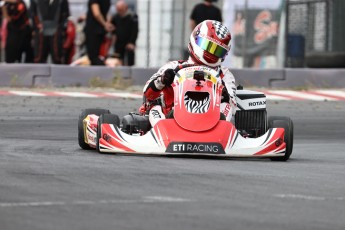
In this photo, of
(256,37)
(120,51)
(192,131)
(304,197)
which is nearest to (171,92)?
(192,131)

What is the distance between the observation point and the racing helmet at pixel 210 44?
431 inches

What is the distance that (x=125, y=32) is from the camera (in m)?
23.1

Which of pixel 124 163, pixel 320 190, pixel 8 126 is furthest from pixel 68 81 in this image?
pixel 320 190

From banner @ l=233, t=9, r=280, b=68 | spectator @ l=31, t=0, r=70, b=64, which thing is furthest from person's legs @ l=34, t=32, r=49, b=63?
banner @ l=233, t=9, r=280, b=68

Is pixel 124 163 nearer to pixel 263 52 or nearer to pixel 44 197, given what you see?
pixel 44 197

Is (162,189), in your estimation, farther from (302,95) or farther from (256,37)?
(256,37)

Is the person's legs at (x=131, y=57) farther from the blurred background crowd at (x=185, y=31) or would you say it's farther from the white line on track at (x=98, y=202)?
the white line on track at (x=98, y=202)

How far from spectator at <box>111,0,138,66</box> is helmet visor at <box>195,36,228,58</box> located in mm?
11400

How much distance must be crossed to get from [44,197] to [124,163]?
2313 millimetres

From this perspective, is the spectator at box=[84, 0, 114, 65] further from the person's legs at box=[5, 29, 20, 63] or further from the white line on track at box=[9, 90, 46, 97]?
the white line on track at box=[9, 90, 46, 97]

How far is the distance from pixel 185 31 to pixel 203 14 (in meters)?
1.62

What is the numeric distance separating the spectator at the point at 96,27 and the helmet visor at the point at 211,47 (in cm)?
989

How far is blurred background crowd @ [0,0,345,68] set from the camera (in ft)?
69.2

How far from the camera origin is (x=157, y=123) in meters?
10.3
